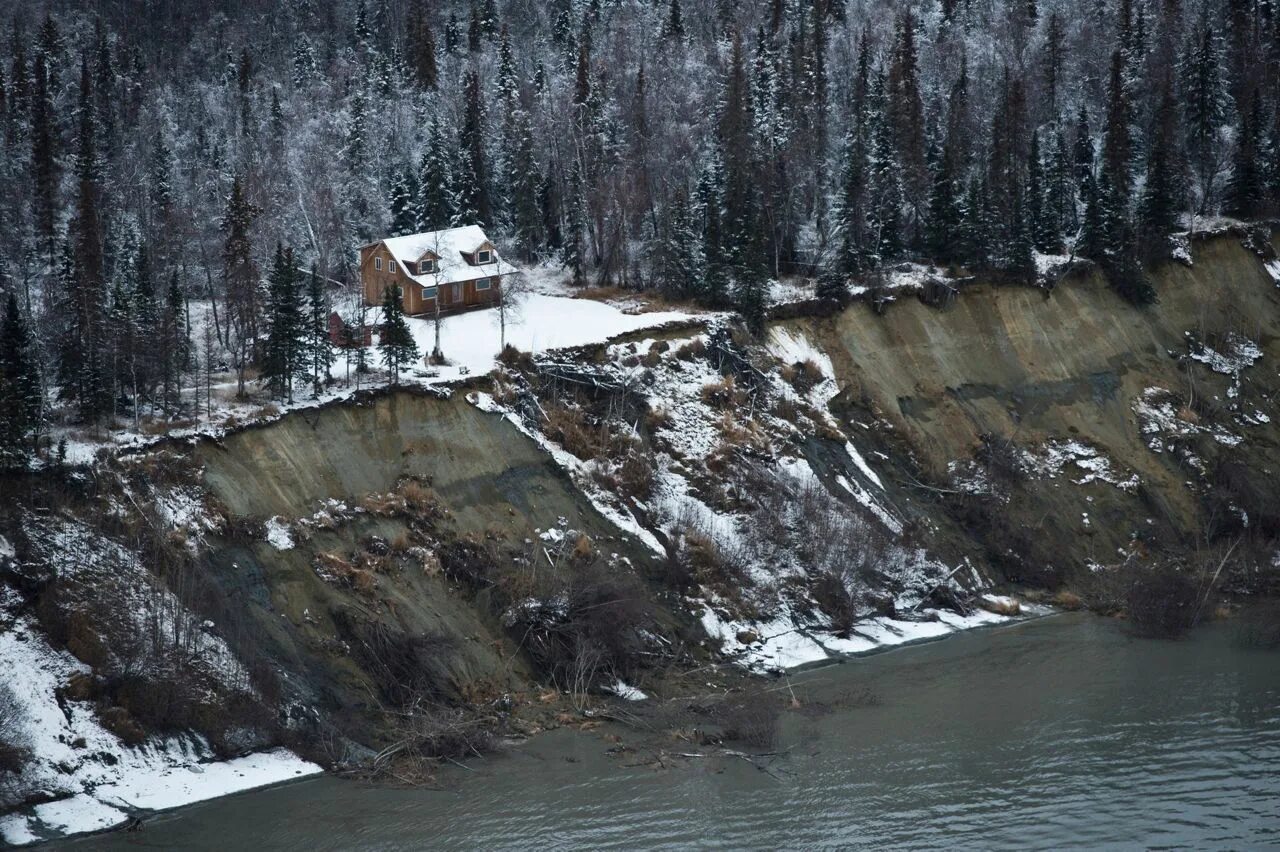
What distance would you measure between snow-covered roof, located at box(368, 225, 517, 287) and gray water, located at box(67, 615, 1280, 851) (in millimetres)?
26194

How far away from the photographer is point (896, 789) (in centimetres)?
2867

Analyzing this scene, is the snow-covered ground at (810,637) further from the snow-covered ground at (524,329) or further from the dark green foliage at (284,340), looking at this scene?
the dark green foliage at (284,340)

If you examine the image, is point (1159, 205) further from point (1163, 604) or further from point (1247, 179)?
point (1163, 604)

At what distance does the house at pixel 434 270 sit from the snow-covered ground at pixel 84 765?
26.5 metres

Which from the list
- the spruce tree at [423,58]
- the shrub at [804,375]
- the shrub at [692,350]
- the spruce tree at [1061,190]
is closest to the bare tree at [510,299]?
the shrub at [692,350]

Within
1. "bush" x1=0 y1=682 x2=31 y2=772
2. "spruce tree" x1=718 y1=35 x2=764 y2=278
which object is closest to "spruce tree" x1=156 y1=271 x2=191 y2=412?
"bush" x1=0 y1=682 x2=31 y2=772

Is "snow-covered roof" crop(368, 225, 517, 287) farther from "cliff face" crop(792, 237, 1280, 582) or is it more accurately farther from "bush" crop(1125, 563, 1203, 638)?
"bush" crop(1125, 563, 1203, 638)

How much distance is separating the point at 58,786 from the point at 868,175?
47107 millimetres

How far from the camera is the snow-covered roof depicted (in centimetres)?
5378

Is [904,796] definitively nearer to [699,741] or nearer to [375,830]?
[699,741]

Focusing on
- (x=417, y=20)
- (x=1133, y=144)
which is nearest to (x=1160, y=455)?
(x=1133, y=144)

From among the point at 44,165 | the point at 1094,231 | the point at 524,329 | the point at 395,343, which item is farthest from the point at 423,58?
the point at 395,343

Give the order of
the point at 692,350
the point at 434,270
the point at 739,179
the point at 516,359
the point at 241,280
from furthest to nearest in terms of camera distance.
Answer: the point at 739,179 → the point at 434,270 → the point at 692,350 → the point at 241,280 → the point at 516,359

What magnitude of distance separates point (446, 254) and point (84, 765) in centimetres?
3131
